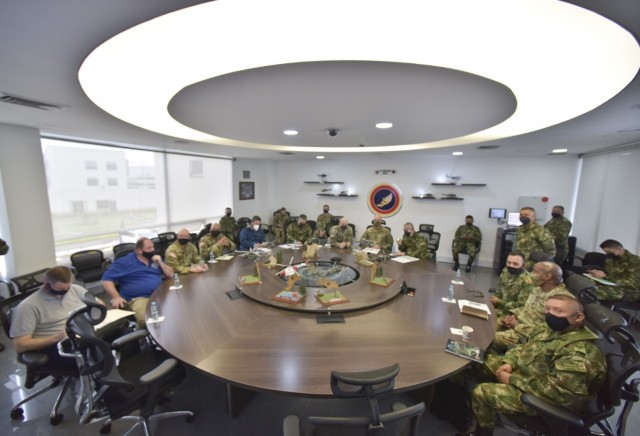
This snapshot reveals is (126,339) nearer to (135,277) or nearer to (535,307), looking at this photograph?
(135,277)

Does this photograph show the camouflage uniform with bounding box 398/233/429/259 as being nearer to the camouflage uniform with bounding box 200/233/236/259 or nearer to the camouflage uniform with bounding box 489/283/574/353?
the camouflage uniform with bounding box 489/283/574/353

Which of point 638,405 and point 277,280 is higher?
point 277,280

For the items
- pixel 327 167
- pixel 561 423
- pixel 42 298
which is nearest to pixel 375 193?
pixel 327 167

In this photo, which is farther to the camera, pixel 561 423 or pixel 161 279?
pixel 161 279

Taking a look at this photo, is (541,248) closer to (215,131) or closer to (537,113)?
(537,113)

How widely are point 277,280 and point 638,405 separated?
3948mm

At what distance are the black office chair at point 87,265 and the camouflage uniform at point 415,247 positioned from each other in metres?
5.63

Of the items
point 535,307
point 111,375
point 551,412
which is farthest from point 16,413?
point 535,307

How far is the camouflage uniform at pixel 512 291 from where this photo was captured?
2.97 meters

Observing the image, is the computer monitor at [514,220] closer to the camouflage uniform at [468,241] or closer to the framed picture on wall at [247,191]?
the camouflage uniform at [468,241]

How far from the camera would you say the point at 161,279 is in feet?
11.9

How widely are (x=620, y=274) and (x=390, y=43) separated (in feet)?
15.7

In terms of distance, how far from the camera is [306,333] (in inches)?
89.2

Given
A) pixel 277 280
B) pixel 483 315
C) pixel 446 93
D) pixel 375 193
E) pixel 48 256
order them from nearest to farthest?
1. pixel 446 93
2. pixel 483 315
3. pixel 277 280
4. pixel 48 256
5. pixel 375 193
